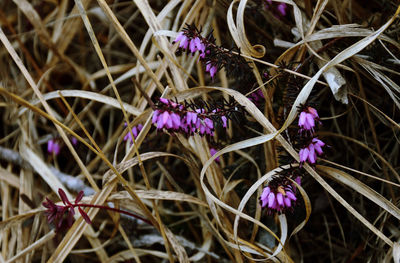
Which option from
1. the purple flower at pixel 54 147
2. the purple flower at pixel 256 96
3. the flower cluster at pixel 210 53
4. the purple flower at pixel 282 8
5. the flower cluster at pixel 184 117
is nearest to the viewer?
the flower cluster at pixel 184 117

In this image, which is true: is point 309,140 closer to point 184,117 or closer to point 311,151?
point 311,151

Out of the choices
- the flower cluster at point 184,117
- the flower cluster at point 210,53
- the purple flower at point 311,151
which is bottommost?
the purple flower at point 311,151

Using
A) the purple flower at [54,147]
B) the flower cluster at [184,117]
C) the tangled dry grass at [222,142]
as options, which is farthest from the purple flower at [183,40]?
the purple flower at [54,147]

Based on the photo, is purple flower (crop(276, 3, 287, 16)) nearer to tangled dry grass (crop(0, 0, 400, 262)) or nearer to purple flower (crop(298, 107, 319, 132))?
tangled dry grass (crop(0, 0, 400, 262))

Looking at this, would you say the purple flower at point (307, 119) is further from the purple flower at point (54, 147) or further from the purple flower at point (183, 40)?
the purple flower at point (54, 147)

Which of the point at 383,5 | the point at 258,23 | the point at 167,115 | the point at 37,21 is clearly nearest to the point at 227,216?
the point at 167,115

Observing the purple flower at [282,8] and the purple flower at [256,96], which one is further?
the purple flower at [282,8]

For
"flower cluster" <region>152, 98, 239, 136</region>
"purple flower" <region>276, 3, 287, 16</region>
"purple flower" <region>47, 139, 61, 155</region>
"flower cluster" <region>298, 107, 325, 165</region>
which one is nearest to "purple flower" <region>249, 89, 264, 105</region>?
"flower cluster" <region>152, 98, 239, 136</region>
